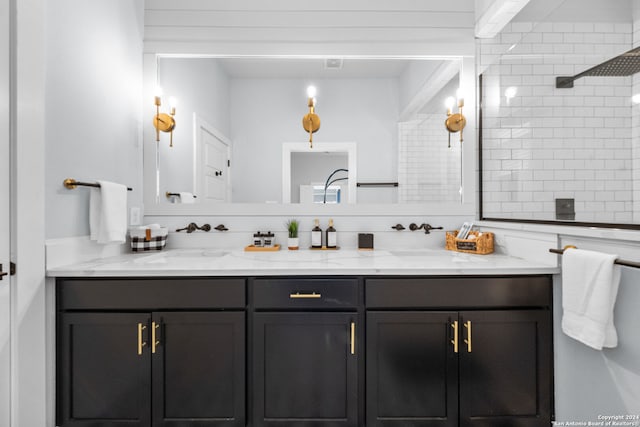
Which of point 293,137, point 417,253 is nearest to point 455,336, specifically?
point 417,253

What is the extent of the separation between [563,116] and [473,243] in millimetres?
776

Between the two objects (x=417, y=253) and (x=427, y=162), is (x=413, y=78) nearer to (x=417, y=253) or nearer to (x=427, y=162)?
(x=427, y=162)

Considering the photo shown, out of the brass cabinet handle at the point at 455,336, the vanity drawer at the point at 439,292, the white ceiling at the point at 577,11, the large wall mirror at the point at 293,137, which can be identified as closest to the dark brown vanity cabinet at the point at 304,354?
the vanity drawer at the point at 439,292

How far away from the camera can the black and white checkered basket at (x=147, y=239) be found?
183 centimetres

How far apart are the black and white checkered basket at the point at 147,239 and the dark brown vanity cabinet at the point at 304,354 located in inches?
35.3

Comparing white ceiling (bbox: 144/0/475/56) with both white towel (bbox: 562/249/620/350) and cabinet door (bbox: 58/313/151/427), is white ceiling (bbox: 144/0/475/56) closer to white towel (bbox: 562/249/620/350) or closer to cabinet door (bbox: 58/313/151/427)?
white towel (bbox: 562/249/620/350)

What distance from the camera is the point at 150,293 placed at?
4.34 feet

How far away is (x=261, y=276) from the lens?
134 cm

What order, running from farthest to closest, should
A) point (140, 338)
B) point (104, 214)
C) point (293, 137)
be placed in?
point (293, 137)
point (104, 214)
point (140, 338)

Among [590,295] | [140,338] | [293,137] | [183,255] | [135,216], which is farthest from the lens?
[293,137]

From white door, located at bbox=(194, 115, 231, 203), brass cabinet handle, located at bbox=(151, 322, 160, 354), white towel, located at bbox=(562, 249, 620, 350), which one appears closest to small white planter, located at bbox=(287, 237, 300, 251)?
white door, located at bbox=(194, 115, 231, 203)

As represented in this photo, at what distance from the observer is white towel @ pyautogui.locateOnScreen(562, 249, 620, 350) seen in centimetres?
110

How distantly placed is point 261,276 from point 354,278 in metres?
0.40

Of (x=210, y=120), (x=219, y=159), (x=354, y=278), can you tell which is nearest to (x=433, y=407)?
(x=354, y=278)
